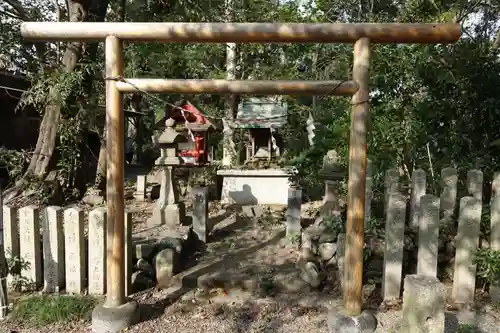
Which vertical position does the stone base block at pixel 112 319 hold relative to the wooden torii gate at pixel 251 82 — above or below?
Result: below

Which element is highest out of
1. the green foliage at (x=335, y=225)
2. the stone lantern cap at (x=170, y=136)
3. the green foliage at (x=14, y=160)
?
the stone lantern cap at (x=170, y=136)

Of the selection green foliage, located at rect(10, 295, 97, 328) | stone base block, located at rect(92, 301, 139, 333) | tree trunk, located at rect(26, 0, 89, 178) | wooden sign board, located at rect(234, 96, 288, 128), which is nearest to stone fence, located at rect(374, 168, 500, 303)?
stone base block, located at rect(92, 301, 139, 333)

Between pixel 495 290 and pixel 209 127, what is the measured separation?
14.2ft

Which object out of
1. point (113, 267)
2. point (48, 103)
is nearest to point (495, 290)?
point (113, 267)

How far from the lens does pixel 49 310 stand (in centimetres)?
319

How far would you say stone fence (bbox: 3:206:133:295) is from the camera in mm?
3426

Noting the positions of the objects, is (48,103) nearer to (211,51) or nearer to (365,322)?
(365,322)

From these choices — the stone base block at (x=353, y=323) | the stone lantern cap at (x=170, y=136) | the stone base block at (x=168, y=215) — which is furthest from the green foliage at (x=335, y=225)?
the stone lantern cap at (x=170, y=136)

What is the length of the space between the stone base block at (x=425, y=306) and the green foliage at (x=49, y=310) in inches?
98.8

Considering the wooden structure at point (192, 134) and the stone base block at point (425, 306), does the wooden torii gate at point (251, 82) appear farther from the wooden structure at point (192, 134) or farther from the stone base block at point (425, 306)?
the wooden structure at point (192, 134)

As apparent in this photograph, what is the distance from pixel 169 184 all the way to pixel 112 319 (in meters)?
3.01

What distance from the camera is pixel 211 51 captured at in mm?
11172

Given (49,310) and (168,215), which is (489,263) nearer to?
(49,310)

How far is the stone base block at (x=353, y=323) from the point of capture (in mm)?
2889
